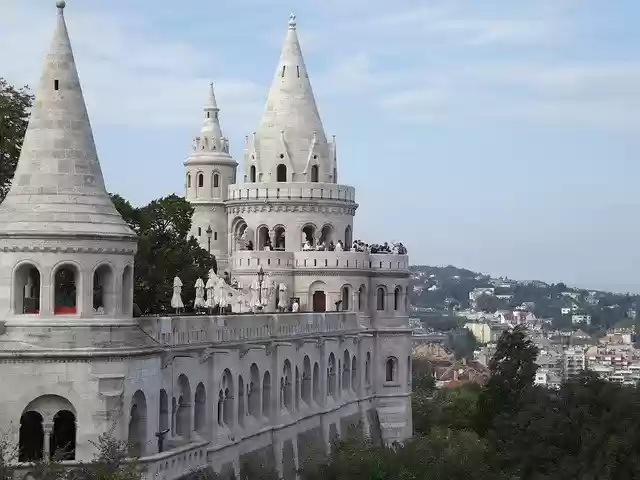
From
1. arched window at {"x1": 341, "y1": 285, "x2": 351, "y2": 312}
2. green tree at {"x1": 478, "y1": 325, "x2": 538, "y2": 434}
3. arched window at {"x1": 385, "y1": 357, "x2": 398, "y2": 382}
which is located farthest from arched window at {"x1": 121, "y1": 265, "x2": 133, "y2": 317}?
green tree at {"x1": 478, "y1": 325, "x2": 538, "y2": 434}

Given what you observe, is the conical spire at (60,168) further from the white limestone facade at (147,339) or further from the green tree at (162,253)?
the green tree at (162,253)

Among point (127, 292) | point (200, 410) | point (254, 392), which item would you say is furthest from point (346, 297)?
point (127, 292)

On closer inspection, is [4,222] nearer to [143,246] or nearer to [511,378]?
[143,246]

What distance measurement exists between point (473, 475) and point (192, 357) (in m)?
8.20

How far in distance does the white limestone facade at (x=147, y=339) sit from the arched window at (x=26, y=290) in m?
0.04

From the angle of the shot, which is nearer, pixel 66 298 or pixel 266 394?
pixel 66 298

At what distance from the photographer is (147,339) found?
39.2 metres

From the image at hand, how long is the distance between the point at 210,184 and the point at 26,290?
3825 cm

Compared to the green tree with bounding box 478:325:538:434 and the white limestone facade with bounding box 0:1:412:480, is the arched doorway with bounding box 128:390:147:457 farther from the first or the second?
the green tree with bounding box 478:325:538:434

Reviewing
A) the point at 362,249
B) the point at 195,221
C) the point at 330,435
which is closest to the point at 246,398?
the point at 330,435

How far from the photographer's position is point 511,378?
250 feet

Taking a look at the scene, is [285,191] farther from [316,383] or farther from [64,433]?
[64,433]

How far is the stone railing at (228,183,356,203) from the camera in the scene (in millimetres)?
70000

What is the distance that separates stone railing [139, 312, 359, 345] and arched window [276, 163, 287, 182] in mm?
8954
